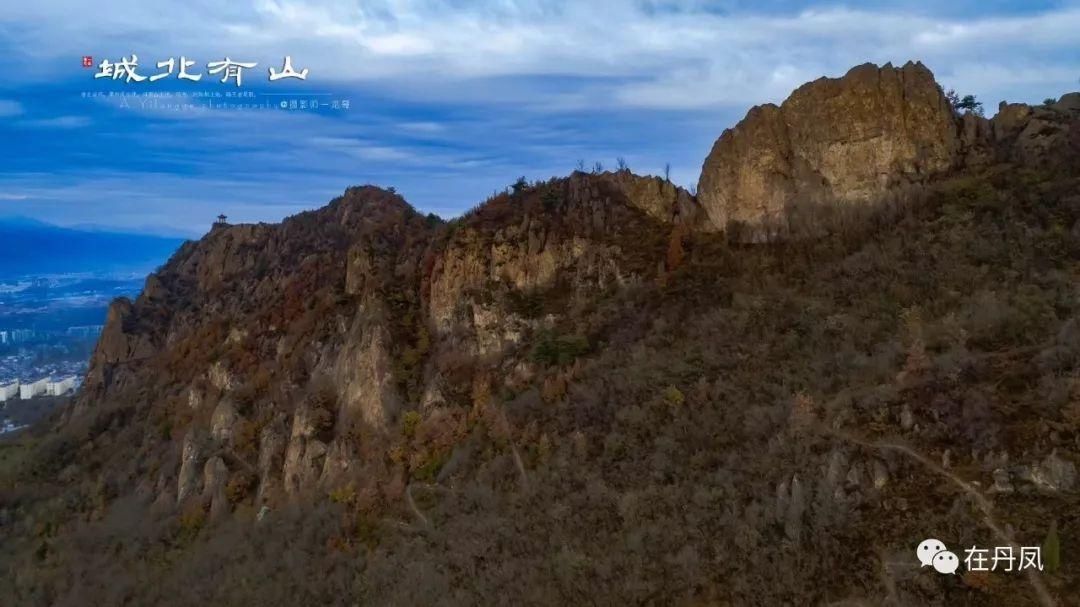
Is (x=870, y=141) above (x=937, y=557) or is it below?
above

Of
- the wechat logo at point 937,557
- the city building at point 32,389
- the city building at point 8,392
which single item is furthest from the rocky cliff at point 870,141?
the city building at point 8,392

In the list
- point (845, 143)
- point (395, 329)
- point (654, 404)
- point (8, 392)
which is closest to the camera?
point (654, 404)

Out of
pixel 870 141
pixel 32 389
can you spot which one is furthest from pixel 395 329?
pixel 32 389

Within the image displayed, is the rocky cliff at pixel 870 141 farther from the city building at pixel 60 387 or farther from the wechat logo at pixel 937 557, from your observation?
the city building at pixel 60 387

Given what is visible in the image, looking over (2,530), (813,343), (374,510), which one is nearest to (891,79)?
(813,343)

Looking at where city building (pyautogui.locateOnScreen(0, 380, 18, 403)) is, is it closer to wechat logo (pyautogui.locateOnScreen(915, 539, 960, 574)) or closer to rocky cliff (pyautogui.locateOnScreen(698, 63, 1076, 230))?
rocky cliff (pyautogui.locateOnScreen(698, 63, 1076, 230))

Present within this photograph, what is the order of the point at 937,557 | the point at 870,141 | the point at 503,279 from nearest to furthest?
1. the point at 937,557
2. the point at 870,141
3. the point at 503,279

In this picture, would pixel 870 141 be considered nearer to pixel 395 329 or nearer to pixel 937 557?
pixel 937 557
